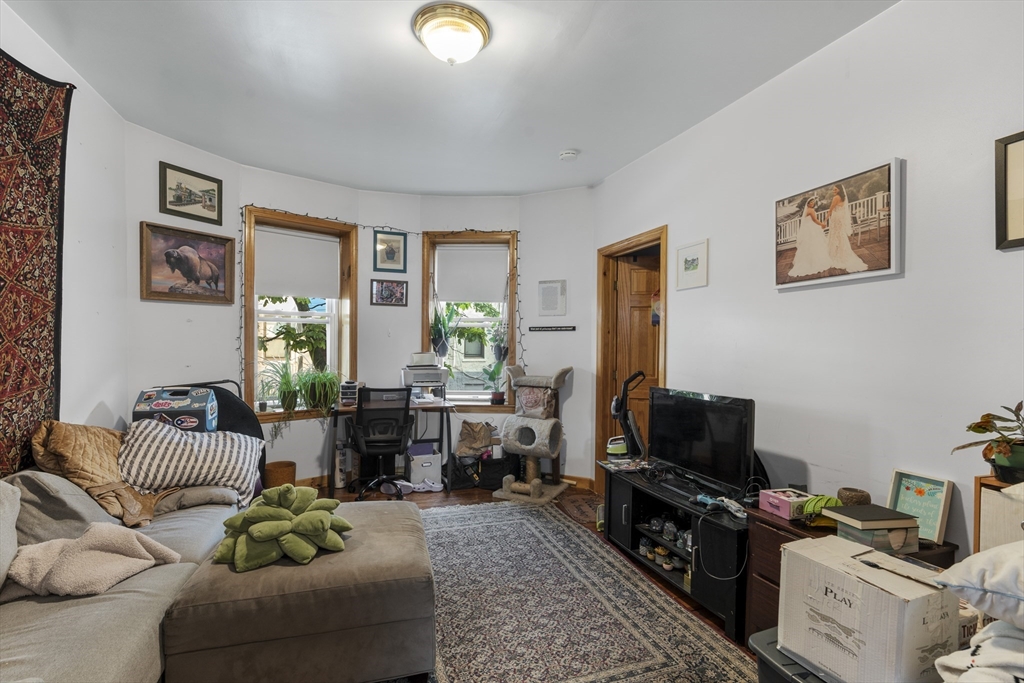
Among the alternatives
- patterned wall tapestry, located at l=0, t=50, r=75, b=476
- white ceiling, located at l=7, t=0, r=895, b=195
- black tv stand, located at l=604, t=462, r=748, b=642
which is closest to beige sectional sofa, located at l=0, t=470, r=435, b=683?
patterned wall tapestry, located at l=0, t=50, r=75, b=476

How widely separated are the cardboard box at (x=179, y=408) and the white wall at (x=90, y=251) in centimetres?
20

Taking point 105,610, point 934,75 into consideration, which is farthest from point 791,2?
point 105,610

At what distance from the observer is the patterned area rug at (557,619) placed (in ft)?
6.44

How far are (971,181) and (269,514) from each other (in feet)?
9.61

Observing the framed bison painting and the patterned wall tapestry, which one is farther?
the framed bison painting

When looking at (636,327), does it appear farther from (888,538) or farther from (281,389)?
(281,389)

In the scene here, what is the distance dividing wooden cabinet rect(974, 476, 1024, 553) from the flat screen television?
0.87m

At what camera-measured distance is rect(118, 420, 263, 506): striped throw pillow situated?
2562 millimetres

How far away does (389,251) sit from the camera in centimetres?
476

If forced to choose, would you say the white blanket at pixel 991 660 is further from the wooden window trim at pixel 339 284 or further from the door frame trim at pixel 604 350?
the wooden window trim at pixel 339 284

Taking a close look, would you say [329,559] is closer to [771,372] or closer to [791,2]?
[771,372]

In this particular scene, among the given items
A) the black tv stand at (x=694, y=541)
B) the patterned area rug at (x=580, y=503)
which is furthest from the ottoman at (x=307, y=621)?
the patterned area rug at (x=580, y=503)

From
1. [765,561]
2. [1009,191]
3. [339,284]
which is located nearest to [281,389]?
[339,284]

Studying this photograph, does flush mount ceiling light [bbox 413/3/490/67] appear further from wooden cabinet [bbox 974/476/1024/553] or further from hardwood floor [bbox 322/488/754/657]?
hardwood floor [bbox 322/488/754/657]
